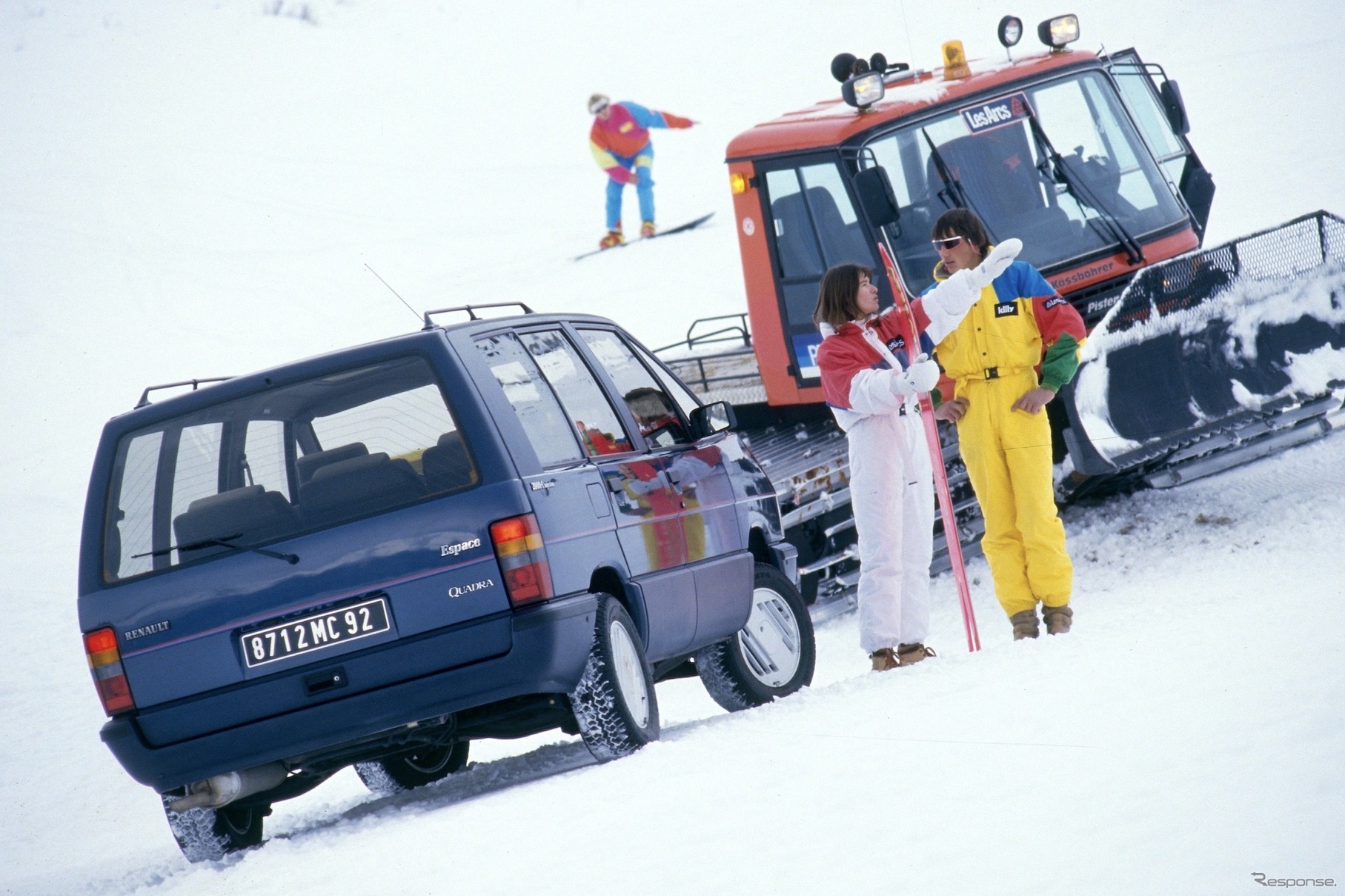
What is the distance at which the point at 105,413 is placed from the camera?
67.1ft

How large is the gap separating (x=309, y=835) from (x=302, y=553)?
1057 mm

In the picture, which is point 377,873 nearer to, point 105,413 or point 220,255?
point 105,413

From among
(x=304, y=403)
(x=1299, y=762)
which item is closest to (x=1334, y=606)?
(x=1299, y=762)

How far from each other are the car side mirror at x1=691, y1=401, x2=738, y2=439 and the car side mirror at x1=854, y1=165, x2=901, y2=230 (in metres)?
2.64

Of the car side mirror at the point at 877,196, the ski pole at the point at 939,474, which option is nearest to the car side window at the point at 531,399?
the ski pole at the point at 939,474

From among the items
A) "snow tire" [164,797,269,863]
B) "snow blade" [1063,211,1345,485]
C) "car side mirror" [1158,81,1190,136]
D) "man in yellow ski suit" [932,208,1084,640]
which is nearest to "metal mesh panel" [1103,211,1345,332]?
"snow blade" [1063,211,1345,485]

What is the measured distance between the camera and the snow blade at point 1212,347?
8.21 metres

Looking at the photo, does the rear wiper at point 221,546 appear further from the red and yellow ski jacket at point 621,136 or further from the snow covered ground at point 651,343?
the red and yellow ski jacket at point 621,136

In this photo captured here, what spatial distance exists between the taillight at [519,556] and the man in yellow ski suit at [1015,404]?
8.74ft

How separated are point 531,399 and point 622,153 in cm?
1825

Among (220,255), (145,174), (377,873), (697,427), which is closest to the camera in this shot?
(377,873)

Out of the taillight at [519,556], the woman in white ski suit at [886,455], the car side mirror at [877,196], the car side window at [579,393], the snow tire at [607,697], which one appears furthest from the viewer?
the car side mirror at [877,196]

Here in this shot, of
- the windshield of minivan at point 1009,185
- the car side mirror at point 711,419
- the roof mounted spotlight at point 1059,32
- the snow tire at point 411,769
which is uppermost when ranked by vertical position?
the roof mounted spotlight at point 1059,32

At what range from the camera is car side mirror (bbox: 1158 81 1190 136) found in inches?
415
